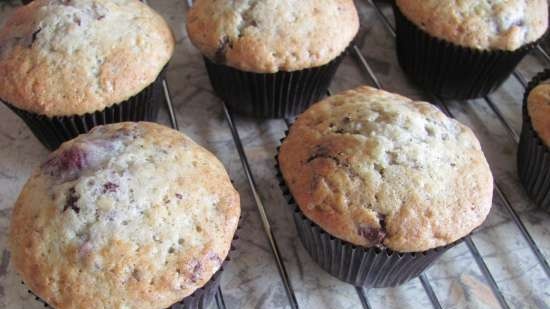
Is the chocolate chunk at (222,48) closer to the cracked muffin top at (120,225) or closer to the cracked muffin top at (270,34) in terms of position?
the cracked muffin top at (270,34)

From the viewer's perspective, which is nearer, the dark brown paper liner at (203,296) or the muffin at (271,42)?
the dark brown paper liner at (203,296)

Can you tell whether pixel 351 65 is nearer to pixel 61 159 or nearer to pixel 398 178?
pixel 398 178

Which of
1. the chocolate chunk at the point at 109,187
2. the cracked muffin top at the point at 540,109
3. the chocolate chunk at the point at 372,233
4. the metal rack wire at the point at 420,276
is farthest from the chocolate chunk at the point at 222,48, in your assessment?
the cracked muffin top at the point at 540,109

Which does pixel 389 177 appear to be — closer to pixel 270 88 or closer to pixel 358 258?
pixel 358 258

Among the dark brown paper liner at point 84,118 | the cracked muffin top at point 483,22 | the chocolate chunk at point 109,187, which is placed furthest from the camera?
the cracked muffin top at point 483,22

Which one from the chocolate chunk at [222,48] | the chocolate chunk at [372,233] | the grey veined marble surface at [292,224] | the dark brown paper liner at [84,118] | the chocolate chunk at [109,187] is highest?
the chocolate chunk at [222,48]

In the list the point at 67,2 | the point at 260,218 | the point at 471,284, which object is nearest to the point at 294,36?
the point at 260,218
